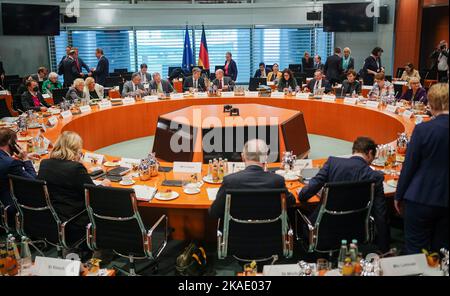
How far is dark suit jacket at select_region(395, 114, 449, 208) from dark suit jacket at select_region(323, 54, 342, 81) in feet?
28.8

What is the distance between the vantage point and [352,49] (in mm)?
14320

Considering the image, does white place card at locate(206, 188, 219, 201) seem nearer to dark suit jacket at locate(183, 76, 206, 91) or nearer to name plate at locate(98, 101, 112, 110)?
name plate at locate(98, 101, 112, 110)

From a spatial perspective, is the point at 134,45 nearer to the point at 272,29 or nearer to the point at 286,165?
the point at 272,29

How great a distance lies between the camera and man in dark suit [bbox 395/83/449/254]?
9.09 feet

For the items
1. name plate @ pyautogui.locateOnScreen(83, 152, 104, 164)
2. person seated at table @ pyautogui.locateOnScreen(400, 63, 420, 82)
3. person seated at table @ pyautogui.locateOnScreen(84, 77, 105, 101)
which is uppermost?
person seated at table @ pyautogui.locateOnScreen(400, 63, 420, 82)

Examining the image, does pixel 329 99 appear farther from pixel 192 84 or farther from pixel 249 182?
pixel 249 182

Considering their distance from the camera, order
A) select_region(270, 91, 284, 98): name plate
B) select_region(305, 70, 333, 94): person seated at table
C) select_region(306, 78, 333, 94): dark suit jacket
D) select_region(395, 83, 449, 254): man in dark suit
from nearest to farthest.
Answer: select_region(395, 83, 449, 254): man in dark suit → select_region(270, 91, 284, 98): name plate → select_region(305, 70, 333, 94): person seated at table → select_region(306, 78, 333, 94): dark suit jacket

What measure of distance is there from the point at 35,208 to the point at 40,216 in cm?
8

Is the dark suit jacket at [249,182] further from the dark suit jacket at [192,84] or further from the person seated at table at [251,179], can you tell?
the dark suit jacket at [192,84]

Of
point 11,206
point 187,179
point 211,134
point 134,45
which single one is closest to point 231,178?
point 187,179

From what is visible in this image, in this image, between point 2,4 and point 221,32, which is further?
point 221,32

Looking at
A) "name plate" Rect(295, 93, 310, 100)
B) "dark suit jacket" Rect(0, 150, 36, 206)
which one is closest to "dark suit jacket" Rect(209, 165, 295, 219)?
"dark suit jacket" Rect(0, 150, 36, 206)

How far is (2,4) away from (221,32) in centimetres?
609

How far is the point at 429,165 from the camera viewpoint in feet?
9.47
